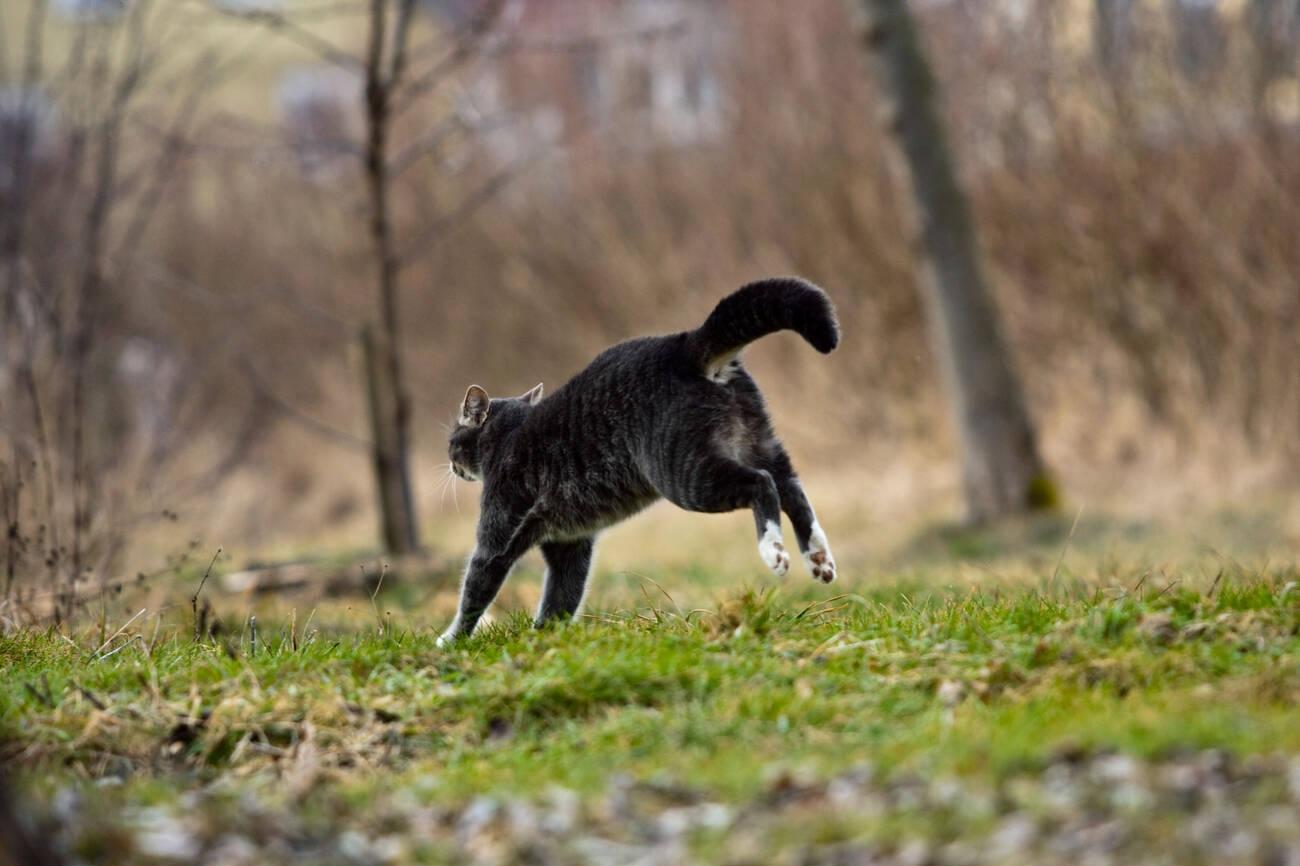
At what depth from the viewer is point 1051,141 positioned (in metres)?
15.5

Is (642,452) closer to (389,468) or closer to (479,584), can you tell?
(479,584)

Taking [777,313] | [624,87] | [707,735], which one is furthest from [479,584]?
[624,87]

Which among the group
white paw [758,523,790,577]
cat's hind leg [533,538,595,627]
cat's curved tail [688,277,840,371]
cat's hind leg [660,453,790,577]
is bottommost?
cat's hind leg [533,538,595,627]

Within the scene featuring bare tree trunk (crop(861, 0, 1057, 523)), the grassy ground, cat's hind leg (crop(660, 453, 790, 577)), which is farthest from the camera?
bare tree trunk (crop(861, 0, 1057, 523))

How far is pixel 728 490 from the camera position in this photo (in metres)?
5.63

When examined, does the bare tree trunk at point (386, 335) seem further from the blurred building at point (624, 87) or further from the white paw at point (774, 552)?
the blurred building at point (624, 87)

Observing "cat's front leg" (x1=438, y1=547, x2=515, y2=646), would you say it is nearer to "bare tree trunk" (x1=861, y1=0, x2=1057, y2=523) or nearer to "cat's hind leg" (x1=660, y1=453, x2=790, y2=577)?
"cat's hind leg" (x1=660, y1=453, x2=790, y2=577)

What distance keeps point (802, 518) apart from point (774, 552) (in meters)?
0.48

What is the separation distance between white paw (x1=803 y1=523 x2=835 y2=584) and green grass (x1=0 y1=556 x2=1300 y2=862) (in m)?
0.19

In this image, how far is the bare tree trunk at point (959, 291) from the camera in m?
12.8

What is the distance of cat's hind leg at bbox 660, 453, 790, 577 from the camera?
5.52 metres

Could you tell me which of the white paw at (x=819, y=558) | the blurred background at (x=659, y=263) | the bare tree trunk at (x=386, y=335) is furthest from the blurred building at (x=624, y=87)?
the white paw at (x=819, y=558)

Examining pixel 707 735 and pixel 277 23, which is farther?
pixel 277 23

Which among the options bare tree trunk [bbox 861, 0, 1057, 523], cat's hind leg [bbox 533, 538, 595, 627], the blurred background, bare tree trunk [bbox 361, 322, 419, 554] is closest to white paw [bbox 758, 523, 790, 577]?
cat's hind leg [bbox 533, 538, 595, 627]
